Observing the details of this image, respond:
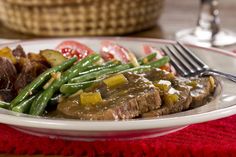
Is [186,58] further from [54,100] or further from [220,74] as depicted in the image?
[54,100]

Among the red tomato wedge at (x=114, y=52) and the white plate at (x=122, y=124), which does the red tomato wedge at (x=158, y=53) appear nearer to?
the red tomato wedge at (x=114, y=52)

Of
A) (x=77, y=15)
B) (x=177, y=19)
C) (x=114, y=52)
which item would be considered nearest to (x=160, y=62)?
(x=114, y=52)

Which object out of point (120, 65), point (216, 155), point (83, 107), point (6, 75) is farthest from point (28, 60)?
point (216, 155)

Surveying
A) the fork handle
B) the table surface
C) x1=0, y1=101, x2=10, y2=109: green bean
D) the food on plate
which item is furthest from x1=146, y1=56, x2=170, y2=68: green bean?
the table surface

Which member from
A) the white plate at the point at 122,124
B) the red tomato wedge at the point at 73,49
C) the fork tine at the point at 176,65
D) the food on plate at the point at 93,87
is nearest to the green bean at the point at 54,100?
the food on plate at the point at 93,87

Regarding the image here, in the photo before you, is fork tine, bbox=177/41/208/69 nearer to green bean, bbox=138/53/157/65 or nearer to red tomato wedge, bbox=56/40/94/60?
green bean, bbox=138/53/157/65

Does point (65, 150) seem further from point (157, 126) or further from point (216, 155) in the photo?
point (216, 155)
